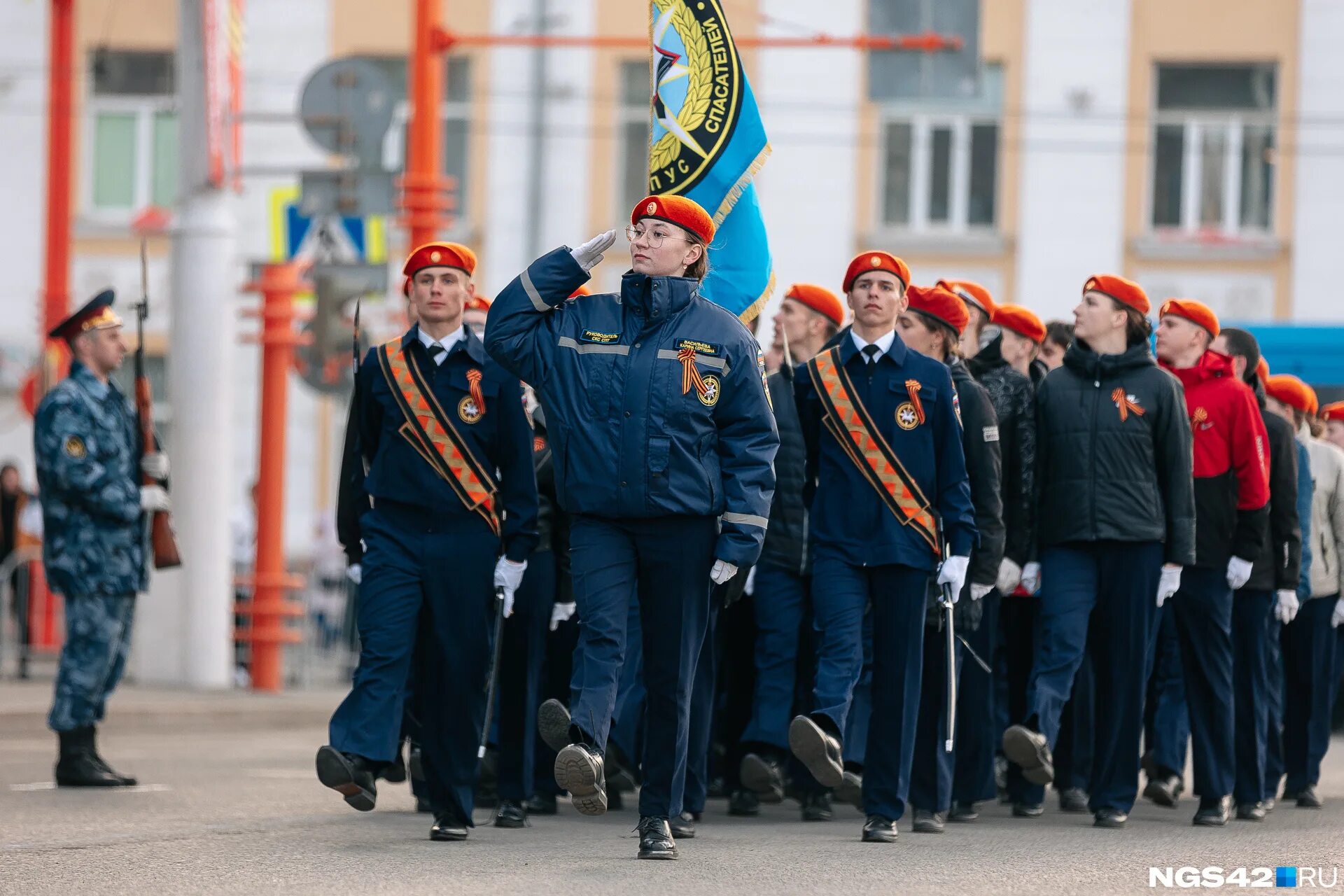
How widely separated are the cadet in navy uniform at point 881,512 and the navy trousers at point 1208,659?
1437 mm

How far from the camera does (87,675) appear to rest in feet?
36.8

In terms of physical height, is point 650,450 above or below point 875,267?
below

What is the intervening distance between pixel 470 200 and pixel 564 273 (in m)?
21.5

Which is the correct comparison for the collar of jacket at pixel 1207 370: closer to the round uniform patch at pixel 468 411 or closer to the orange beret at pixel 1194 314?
the orange beret at pixel 1194 314

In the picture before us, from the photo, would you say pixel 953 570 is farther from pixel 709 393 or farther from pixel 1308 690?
pixel 1308 690

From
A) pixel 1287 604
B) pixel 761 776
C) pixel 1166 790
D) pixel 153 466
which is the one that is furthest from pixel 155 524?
pixel 1287 604

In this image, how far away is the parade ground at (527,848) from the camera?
7613 millimetres

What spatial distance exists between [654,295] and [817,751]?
178cm

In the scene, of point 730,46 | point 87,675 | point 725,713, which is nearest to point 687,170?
point 730,46

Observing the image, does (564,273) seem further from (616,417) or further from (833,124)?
(833,124)

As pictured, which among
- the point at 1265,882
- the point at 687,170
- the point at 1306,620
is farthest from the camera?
the point at 1306,620

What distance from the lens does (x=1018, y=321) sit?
458 inches

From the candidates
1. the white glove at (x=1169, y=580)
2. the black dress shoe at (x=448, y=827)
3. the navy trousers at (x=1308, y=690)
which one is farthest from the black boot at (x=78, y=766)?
the navy trousers at (x=1308, y=690)

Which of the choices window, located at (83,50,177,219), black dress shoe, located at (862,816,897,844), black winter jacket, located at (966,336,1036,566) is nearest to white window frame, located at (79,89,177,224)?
window, located at (83,50,177,219)
